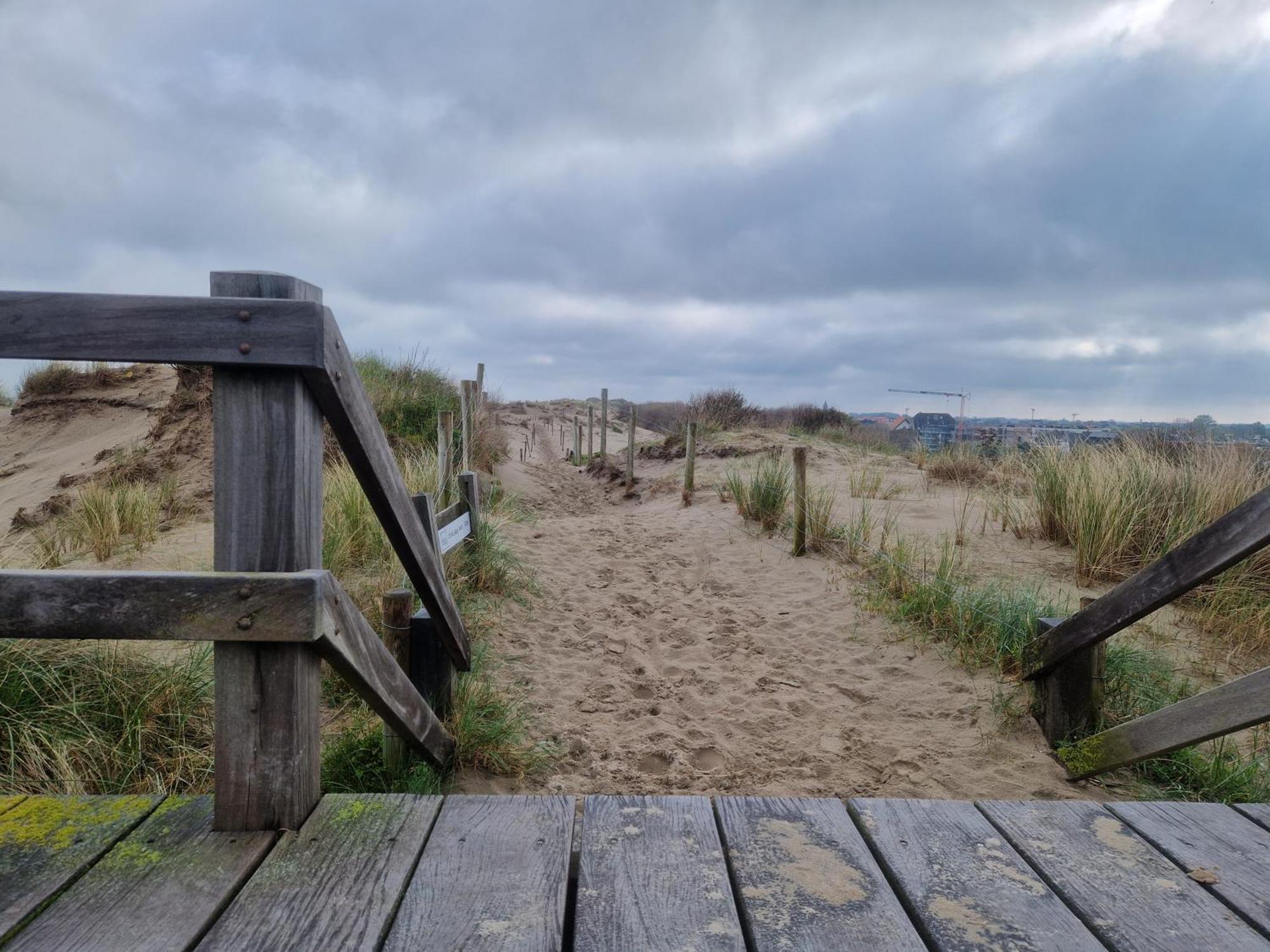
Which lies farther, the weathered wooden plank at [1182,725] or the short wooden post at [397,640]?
the short wooden post at [397,640]

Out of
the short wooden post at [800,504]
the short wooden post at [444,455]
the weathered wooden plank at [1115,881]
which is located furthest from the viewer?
the short wooden post at [800,504]

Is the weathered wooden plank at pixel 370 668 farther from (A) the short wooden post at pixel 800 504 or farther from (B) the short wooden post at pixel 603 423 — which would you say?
(B) the short wooden post at pixel 603 423

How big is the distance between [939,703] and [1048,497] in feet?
14.3

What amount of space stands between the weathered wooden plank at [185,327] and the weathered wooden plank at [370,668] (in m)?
0.49

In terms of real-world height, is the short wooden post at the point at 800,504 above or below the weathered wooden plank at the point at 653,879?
above

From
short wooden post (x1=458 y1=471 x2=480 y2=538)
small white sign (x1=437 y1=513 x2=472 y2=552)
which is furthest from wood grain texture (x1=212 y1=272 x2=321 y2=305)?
short wooden post (x1=458 y1=471 x2=480 y2=538)

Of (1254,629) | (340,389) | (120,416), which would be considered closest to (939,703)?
(1254,629)

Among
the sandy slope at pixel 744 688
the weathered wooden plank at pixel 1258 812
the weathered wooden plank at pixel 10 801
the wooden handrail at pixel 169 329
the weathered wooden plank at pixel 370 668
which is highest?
the wooden handrail at pixel 169 329

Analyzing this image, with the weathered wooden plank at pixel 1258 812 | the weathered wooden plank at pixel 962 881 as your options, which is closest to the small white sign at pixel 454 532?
the weathered wooden plank at pixel 962 881

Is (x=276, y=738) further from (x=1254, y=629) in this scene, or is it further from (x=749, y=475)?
(x=749, y=475)

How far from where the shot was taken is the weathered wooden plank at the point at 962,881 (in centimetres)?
156

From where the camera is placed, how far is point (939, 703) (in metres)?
4.95

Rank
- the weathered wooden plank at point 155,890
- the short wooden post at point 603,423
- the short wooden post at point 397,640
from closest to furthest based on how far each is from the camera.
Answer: the weathered wooden plank at point 155,890, the short wooden post at point 397,640, the short wooden post at point 603,423

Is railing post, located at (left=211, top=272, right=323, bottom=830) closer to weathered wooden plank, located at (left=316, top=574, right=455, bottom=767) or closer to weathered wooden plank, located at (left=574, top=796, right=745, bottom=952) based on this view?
weathered wooden plank, located at (left=316, top=574, right=455, bottom=767)
